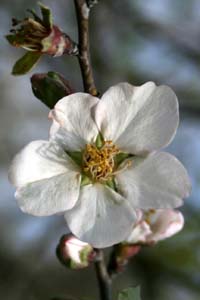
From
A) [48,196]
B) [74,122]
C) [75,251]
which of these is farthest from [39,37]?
[75,251]

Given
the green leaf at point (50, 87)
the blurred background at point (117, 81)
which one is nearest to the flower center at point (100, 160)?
the green leaf at point (50, 87)

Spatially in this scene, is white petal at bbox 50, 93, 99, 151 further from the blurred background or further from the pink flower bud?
the blurred background

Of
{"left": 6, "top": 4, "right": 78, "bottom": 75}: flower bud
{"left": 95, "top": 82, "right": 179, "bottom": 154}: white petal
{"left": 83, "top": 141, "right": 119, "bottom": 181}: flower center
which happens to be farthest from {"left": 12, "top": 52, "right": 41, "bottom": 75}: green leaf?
{"left": 83, "top": 141, "right": 119, "bottom": 181}: flower center

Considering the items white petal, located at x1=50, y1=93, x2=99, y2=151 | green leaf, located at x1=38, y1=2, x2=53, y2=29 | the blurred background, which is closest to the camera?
green leaf, located at x1=38, y1=2, x2=53, y2=29

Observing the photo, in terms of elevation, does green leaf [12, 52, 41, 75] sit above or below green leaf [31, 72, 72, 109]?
above

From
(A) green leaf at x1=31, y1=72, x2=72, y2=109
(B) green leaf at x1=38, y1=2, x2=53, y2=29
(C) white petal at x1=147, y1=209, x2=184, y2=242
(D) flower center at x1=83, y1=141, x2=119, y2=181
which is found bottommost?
(C) white petal at x1=147, y1=209, x2=184, y2=242

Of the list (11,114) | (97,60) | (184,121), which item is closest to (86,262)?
(184,121)

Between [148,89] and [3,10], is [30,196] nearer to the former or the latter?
[148,89]
